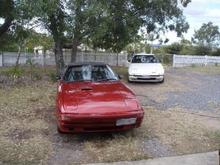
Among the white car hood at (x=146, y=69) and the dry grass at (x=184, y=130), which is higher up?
the white car hood at (x=146, y=69)

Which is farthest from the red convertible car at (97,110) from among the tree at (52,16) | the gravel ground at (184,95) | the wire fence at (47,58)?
the wire fence at (47,58)

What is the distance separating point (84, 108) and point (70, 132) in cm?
55

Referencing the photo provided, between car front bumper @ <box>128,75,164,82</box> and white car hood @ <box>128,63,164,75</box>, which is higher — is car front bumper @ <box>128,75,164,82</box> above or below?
below

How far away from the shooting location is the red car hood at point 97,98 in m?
7.93

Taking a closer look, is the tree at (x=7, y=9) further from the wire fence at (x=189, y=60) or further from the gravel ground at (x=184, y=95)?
the wire fence at (x=189, y=60)

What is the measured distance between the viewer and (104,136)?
8648 mm

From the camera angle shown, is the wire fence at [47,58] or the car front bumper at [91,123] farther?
the wire fence at [47,58]

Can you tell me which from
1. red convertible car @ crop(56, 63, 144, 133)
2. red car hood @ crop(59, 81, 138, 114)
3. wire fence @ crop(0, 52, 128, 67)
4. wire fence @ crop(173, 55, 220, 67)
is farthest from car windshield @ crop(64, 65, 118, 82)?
wire fence @ crop(173, 55, 220, 67)

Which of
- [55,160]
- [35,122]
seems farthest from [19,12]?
[55,160]

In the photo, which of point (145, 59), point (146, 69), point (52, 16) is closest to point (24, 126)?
point (52, 16)

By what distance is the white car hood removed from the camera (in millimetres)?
→ 17578

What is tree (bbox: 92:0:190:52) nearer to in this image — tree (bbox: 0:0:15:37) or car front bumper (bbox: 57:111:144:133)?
tree (bbox: 0:0:15:37)

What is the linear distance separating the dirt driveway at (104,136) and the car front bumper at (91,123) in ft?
1.07

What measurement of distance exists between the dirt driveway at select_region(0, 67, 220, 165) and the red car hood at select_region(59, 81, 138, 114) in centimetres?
69
